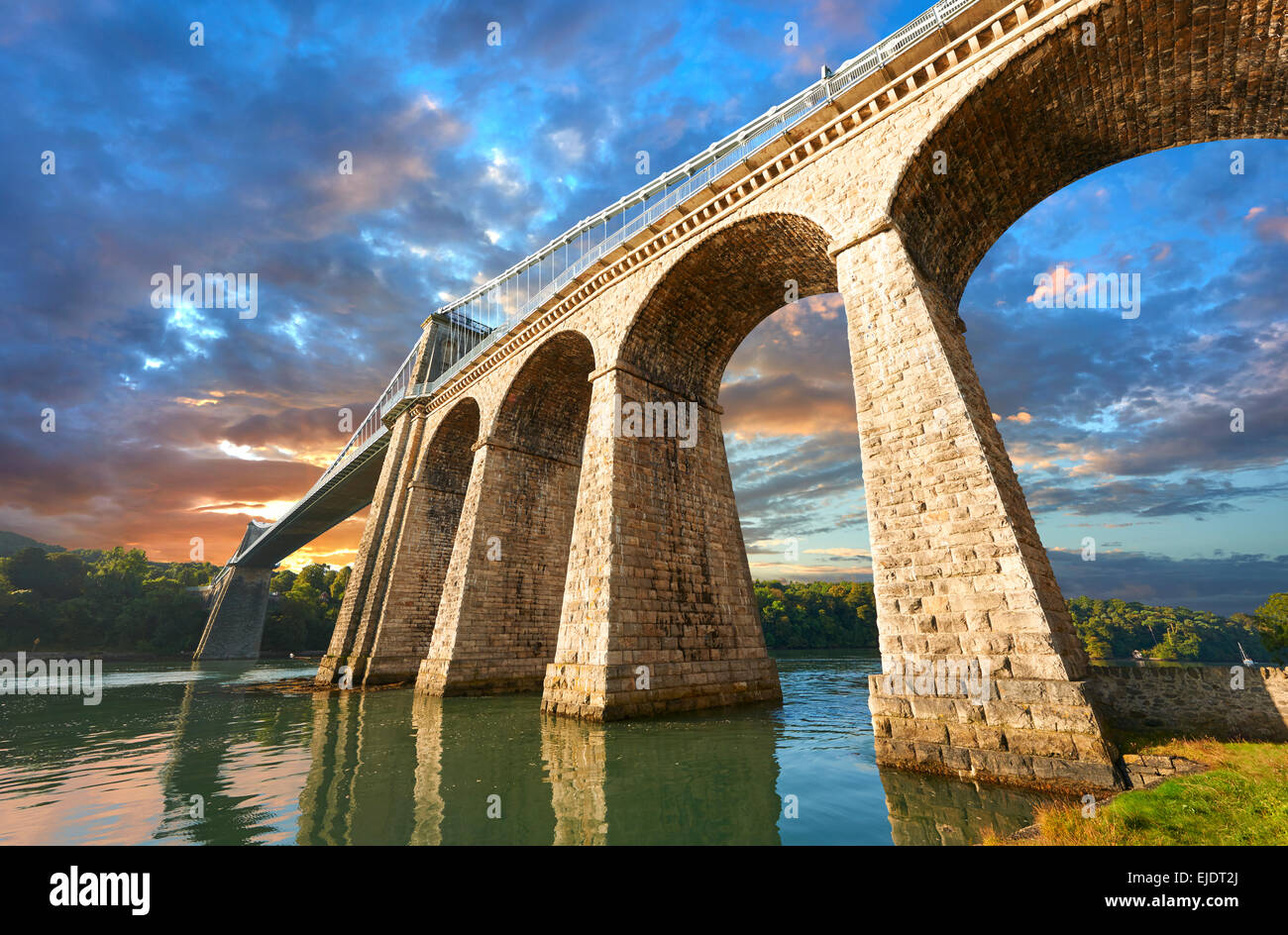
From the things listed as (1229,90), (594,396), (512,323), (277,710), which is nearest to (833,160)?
(1229,90)

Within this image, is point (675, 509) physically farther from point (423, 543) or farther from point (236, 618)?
point (236, 618)

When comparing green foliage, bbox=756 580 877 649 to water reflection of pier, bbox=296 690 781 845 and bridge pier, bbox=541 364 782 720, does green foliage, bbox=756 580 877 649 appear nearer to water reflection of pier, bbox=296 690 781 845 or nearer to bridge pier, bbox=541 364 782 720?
bridge pier, bbox=541 364 782 720

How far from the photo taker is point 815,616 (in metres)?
64.6

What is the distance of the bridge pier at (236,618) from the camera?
5922cm

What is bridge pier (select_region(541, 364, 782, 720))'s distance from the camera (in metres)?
13.1

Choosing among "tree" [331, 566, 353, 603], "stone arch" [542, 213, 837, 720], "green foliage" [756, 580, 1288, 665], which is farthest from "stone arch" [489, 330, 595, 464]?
"tree" [331, 566, 353, 603]

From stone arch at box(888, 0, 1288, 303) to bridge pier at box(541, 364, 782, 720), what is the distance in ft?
26.4

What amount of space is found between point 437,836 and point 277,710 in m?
15.2

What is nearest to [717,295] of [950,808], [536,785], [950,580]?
[950,580]

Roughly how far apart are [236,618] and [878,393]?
73.6 m

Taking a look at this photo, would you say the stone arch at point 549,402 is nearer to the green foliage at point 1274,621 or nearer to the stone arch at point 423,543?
the stone arch at point 423,543

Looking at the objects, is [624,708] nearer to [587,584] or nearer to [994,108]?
[587,584]

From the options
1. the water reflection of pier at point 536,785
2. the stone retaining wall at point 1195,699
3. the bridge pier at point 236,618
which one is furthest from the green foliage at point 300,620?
the stone retaining wall at point 1195,699

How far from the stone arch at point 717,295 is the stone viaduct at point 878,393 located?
8 centimetres
